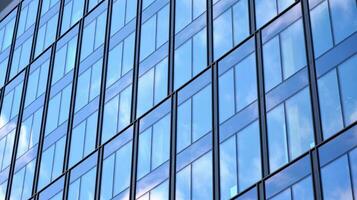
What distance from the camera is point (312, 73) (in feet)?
123

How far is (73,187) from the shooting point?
1948 inches

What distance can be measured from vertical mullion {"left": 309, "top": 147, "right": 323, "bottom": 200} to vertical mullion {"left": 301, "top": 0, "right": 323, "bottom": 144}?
0.62 metres

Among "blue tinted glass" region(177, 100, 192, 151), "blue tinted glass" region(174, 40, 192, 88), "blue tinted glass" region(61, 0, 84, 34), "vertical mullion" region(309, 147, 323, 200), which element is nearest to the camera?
"vertical mullion" region(309, 147, 323, 200)

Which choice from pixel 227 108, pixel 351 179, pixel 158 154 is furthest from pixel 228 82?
pixel 351 179

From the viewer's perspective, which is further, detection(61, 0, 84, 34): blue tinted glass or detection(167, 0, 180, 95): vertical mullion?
detection(61, 0, 84, 34): blue tinted glass

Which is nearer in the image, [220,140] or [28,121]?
[220,140]

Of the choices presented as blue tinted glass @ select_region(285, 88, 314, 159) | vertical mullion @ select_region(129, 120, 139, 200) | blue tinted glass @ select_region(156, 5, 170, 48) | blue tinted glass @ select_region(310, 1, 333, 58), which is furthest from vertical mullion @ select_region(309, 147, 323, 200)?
blue tinted glass @ select_region(156, 5, 170, 48)

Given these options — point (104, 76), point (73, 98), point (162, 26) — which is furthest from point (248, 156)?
point (73, 98)

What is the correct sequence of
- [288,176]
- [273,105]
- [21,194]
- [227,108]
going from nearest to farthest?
[288,176] < [273,105] < [227,108] < [21,194]

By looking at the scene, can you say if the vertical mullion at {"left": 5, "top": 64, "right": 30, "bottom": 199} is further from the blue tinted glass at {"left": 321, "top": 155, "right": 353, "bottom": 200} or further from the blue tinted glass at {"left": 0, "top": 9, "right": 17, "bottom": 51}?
the blue tinted glass at {"left": 321, "top": 155, "right": 353, "bottom": 200}

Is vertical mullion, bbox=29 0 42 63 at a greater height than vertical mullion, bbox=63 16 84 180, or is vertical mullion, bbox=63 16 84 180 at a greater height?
vertical mullion, bbox=29 0 42 63

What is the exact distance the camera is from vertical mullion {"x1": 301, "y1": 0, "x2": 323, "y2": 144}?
3588 cm

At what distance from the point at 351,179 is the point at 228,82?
34.8 feet

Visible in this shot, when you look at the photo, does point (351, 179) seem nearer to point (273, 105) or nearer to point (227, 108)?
point (273, 105)
